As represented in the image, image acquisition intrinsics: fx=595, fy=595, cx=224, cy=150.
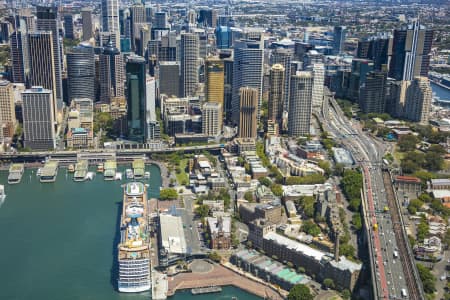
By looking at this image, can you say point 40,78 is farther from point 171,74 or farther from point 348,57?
point 348,57

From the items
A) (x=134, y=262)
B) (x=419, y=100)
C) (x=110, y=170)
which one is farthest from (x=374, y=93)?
(x=134, y=262)

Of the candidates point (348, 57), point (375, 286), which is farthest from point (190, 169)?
point (348, 57)

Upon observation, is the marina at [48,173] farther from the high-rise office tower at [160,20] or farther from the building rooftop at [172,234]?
the high-rise office tower at [160,20]

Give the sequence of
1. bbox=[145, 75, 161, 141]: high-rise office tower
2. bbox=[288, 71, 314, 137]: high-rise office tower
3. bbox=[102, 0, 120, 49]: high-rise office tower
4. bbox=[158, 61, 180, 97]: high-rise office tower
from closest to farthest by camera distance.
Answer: bbox=[145, 75, 161, 141]: high-rise office tower, bbox=[288, 71, 314, 137]: high-rise office tower, bbox=[158, 61, 180, 97]: high-rise office tower, bbox=[102, 0, 120, 49]: high-rise office tower

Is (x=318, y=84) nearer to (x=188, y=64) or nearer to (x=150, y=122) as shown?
(x=188, y=64)

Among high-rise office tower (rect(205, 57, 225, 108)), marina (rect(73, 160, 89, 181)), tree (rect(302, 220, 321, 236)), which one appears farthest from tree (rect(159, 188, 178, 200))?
high-rise office tower (rect(205, 57, 225, 108))

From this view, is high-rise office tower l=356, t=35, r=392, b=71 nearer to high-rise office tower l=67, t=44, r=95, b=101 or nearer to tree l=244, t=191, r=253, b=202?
high-rise office tower l=67, t=44, r=95, b=101

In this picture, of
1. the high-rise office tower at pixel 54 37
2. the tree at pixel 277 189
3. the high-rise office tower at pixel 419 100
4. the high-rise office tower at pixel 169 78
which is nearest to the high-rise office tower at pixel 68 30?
the high-rise office tower at pixel 54 37
